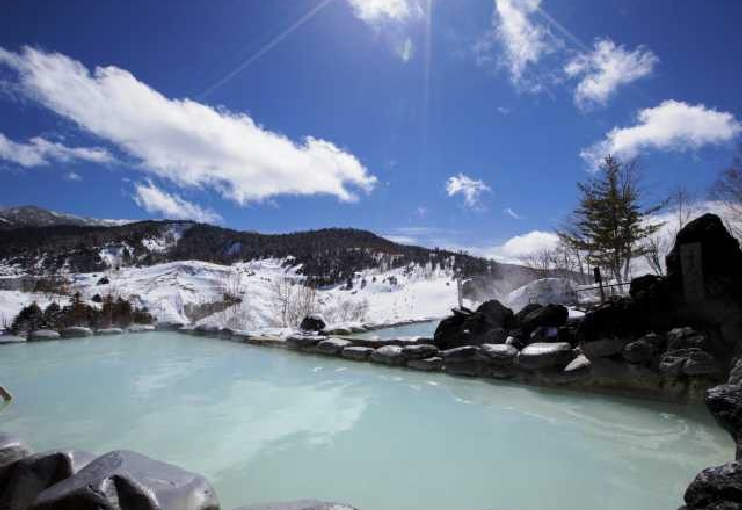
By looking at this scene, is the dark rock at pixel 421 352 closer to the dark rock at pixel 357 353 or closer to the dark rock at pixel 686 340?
the dark rock at pixel 357 353

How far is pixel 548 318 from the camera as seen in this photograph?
493cm

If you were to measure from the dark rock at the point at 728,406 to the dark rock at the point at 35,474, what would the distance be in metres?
2.95

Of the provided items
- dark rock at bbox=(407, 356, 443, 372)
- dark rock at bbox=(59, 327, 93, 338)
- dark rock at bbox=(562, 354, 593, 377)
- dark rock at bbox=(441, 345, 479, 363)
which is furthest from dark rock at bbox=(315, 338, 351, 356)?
dark rock at bbox=(59, 327, 93, 338)

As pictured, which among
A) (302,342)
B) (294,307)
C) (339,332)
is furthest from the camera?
(294,307)

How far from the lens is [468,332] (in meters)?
5.45

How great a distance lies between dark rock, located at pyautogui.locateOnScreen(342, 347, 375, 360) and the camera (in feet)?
19.5

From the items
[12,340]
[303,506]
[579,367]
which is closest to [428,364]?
[579,367]

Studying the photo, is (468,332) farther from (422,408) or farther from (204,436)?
(204,436)

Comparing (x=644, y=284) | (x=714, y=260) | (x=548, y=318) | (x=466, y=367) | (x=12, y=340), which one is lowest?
(x=12, y=340)

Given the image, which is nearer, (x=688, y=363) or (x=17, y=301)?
(x=688, y=363)

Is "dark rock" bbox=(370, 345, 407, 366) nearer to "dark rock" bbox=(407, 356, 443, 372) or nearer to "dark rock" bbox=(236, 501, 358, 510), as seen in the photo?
"dark rock" bbox=(407, 356, 443, 372)

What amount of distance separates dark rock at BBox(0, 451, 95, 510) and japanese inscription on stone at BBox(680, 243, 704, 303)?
467cm

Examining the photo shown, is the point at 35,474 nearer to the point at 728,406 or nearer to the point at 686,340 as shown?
the point at 728,406

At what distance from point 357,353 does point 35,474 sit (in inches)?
175
